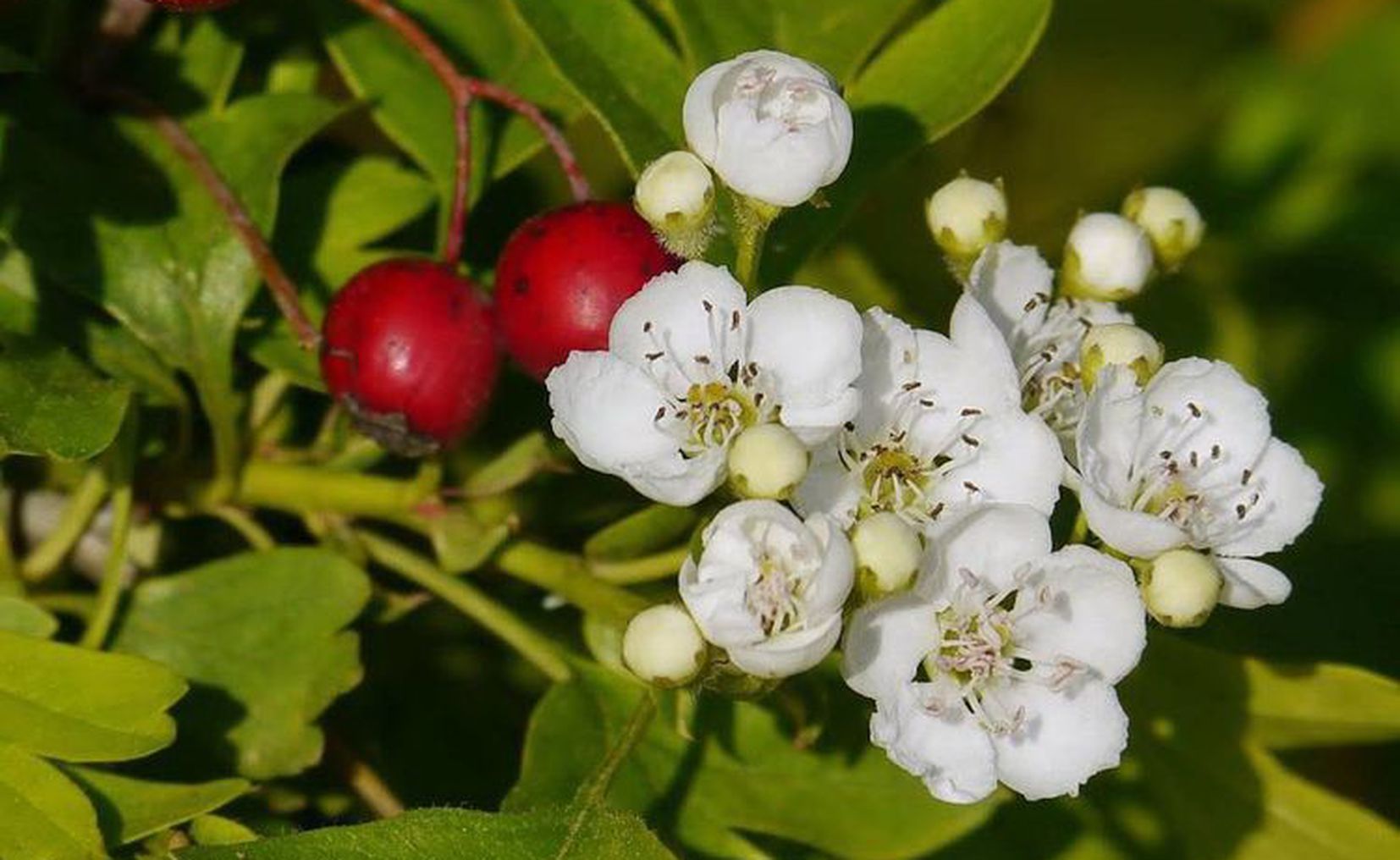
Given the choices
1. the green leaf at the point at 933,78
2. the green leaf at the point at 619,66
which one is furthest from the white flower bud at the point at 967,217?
the green leaf at the point at 619,66

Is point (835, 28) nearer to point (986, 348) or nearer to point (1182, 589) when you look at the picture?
point (986, 348)

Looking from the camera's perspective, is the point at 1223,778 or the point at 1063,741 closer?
the point at 1063,741

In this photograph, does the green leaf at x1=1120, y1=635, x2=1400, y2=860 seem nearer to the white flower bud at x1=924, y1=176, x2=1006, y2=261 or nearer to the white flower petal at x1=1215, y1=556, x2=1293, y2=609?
the white flower petal at x1=1215, y1=556, x2=1293, y2=609

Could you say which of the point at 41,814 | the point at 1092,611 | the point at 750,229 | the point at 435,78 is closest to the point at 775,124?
the point at 750,229

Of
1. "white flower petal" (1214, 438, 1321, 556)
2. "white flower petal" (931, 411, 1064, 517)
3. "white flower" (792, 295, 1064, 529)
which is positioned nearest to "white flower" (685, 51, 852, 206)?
"white flower" (792, 295, 1064, 529)

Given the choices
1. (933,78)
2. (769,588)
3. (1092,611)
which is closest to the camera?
(769,588)

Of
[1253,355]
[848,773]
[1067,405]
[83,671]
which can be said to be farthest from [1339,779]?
[83,671]
